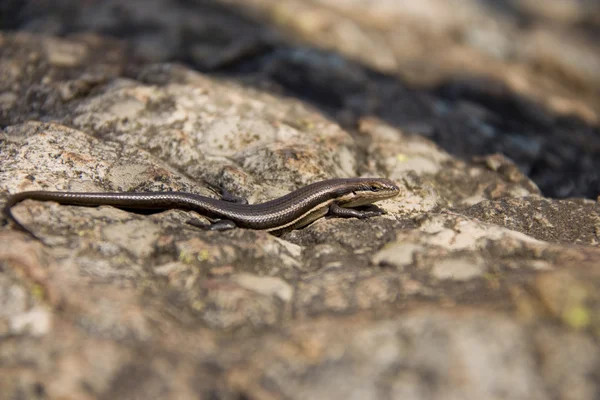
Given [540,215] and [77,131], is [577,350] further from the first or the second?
[77,131]

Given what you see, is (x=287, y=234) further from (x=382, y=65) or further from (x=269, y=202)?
(x=382, y=65)

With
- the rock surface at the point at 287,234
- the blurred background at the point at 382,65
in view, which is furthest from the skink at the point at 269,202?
the blurred background at the point at 382,65

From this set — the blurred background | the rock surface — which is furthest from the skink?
the blurred background

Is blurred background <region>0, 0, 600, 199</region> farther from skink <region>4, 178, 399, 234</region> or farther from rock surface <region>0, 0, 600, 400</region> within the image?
skink <region>4, 178, 399, 234</region>

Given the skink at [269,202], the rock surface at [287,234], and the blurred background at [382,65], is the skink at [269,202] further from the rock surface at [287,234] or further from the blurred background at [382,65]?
the blurred background at [382,65]

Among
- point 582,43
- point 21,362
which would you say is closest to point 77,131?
point 21,362

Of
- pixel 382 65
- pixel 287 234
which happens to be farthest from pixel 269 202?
pixel 382 65
